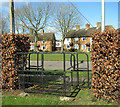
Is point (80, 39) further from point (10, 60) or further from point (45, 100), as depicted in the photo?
point (45, 100)

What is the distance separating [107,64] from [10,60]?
3162 mm

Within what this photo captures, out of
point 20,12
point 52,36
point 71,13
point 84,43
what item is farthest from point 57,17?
point 52,36

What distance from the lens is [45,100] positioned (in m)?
4.12

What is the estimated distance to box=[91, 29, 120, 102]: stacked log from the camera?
3.76 m

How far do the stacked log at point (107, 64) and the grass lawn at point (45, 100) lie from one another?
1.06ft

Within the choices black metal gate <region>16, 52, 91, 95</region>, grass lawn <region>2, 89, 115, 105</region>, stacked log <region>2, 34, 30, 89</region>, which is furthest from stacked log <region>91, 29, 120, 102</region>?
stacked log <region>2, 34, 30, 89</region>

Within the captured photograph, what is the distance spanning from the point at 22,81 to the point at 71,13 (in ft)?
99.2

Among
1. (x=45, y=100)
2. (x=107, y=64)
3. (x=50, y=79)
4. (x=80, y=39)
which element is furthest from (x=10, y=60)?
(x=80, y=39)

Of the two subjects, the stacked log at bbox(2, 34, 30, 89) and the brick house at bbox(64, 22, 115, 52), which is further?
the brick house at bbox(64, 22, 115, 52)

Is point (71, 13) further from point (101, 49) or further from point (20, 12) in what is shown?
point (101, 49)

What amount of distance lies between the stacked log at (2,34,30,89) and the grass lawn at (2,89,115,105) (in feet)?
1.43

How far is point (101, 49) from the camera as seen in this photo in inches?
152

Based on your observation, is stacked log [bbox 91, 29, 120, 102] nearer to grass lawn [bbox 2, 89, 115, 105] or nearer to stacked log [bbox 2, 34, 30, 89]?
grass lawn [bbox 2, 89, 115, 105]

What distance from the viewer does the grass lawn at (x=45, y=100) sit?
3.93 metres
